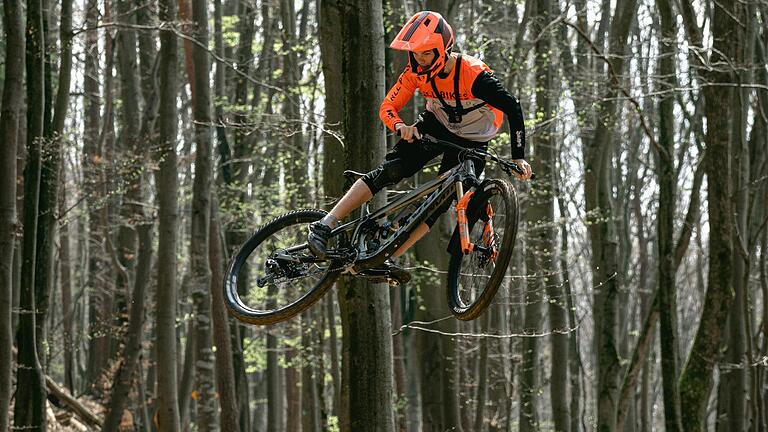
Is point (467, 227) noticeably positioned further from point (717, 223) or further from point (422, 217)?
point (717, 223)

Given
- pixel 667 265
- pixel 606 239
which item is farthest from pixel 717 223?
pixel 606 239

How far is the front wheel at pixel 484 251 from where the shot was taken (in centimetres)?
667

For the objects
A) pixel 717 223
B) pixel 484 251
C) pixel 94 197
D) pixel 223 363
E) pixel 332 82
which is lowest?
pixel 223 363

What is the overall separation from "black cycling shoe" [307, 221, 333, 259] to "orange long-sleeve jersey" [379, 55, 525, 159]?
2.92ft

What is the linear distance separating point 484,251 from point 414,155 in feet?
3.24

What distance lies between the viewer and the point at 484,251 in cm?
713

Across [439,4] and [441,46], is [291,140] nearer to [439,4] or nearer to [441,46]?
[439,4]

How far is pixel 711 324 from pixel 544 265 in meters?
5.65

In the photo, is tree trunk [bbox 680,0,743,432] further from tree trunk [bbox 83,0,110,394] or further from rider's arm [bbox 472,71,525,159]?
tree trunk [bbox 83,0,110,394]

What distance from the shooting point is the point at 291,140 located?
68.9ft

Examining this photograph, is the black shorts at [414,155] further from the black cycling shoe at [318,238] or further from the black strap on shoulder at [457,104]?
the black cycling shoe at [318,238]

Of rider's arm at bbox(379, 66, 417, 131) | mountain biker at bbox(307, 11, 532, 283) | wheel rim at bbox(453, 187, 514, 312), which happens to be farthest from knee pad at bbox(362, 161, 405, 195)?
wheel rim at bbox(453, 187, 514, 312)

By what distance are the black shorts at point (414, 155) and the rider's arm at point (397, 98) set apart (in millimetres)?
191

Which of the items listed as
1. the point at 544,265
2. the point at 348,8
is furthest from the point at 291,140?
the point at 348,8
